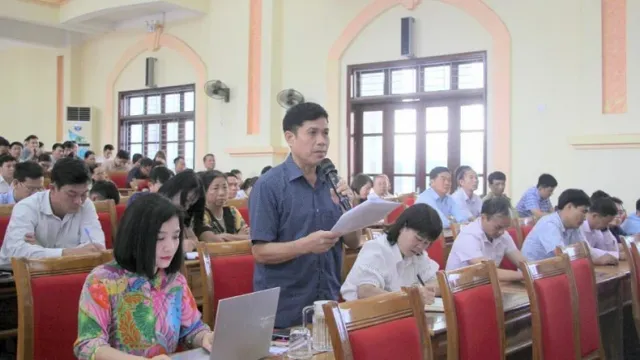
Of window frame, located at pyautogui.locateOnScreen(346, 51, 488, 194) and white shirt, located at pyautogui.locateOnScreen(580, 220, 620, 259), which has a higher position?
window frame, located at pyautogui.locateOnScreen(346, 51, 488, 194)

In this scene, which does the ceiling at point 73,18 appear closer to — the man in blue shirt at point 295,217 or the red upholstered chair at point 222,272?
the red upholstered chair at point 222,272

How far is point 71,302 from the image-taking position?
212cm

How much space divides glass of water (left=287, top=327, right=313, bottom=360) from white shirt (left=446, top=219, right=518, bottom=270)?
1574 millimetres

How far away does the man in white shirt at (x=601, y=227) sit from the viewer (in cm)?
402

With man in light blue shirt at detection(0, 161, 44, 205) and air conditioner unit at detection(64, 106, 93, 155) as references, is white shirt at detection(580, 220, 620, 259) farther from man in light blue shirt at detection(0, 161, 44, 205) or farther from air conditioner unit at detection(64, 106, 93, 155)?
air conditioner unit at detection(64, 106, 93, 155)

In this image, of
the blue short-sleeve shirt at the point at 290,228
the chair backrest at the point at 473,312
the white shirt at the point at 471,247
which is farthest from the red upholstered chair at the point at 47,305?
the white shirt at the point at 471,247

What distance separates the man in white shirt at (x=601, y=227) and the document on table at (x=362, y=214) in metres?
2.41

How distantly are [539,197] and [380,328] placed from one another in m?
5.57

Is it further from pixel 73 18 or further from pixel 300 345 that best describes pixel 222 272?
pixel 73 18

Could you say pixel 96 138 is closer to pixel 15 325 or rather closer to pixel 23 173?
pixel 23 173

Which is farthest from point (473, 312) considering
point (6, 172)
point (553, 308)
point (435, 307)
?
point (6, 172)

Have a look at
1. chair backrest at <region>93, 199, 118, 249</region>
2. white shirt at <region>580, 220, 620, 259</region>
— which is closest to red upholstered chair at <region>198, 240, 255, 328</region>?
chair backrest at <region>93, 199, 118, 249</region>

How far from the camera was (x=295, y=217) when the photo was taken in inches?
81.4

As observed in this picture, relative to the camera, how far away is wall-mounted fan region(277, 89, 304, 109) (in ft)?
29.7
